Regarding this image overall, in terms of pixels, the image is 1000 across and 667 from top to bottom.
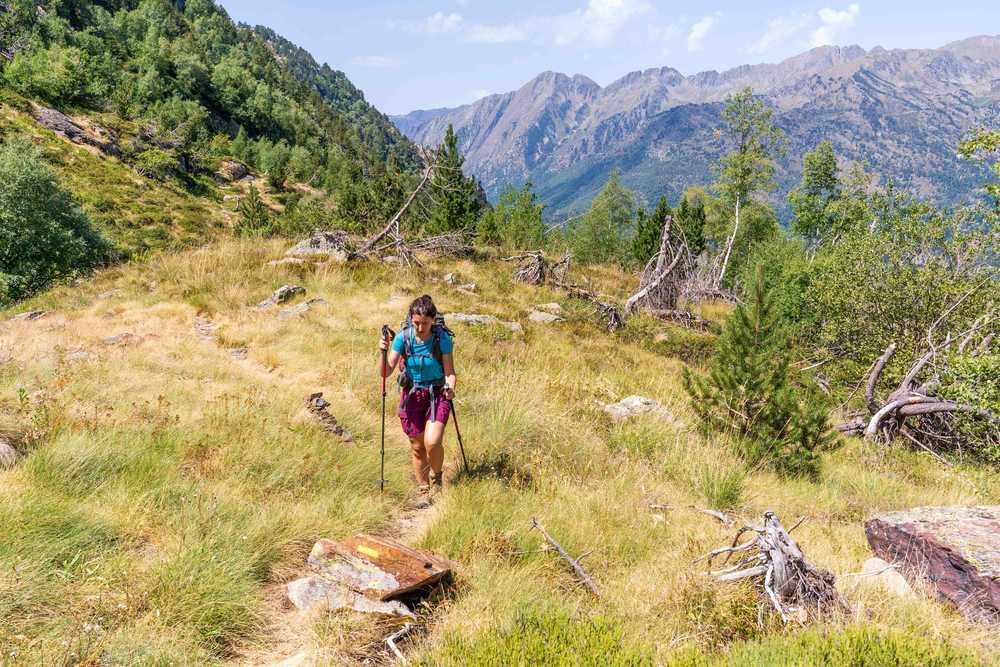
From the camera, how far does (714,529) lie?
4.72 meters

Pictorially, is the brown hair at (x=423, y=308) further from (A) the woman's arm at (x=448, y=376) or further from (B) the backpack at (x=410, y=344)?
(A) the woman's arm at (x=448, y=376)

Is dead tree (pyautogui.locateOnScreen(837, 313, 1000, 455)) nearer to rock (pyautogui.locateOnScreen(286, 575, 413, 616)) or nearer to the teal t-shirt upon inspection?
the teal t-shirt

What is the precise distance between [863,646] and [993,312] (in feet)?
35.4

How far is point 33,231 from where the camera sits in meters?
20.1

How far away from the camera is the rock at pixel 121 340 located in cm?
840

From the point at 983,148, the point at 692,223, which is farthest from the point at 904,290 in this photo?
the point at 692,223

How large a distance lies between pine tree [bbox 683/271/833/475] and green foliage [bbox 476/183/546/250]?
16.7 m

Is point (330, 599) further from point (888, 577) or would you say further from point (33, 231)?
point (33, 231)

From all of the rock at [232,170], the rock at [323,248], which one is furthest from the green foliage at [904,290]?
the rock at [232,170]

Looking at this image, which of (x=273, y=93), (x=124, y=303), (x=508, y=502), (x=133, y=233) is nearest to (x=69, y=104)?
(x=133, y=233)

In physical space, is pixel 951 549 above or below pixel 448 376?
below

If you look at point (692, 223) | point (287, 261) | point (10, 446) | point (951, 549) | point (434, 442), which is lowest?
point (951, 549)

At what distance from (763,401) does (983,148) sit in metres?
8.25

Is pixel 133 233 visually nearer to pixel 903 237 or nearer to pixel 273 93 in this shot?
pixel 903 237
